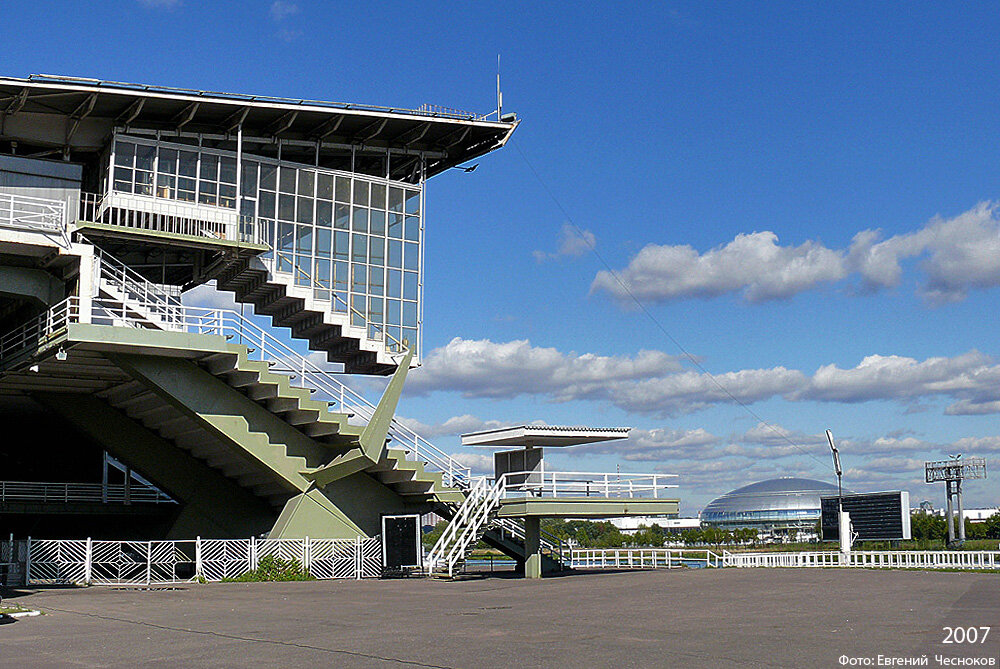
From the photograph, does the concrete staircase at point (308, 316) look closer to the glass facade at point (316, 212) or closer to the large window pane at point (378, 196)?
the glass facade at point (316, 212)

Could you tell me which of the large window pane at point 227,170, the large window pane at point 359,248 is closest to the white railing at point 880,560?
the large window pane at point 359,248

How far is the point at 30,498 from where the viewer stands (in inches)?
1515

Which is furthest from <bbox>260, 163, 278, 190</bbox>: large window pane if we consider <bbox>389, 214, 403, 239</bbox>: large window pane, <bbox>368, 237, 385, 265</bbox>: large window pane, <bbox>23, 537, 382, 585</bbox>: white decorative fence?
<bbox>23, 537, 382, 585</bbox>: white decorative fence

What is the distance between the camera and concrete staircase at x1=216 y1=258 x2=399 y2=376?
3519 centimetres

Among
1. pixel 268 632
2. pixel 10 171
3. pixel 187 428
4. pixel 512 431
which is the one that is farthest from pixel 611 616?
pixel 10 171

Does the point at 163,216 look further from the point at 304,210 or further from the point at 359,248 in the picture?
the point at 359,248

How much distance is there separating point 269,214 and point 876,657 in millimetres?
27981

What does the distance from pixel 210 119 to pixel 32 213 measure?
21.2ft

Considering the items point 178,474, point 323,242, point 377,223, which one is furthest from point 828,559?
point 178,474

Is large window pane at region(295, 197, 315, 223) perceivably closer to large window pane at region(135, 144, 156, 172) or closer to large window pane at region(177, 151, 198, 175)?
large window pane at region(177, 151, 198, 175)

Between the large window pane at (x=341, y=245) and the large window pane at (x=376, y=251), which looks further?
the large window pane at (x=376, y=251)

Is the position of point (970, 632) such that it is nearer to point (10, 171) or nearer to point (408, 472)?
point (408, 472)

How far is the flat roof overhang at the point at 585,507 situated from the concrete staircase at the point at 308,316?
23.3 ft

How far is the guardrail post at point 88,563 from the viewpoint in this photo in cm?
3047
